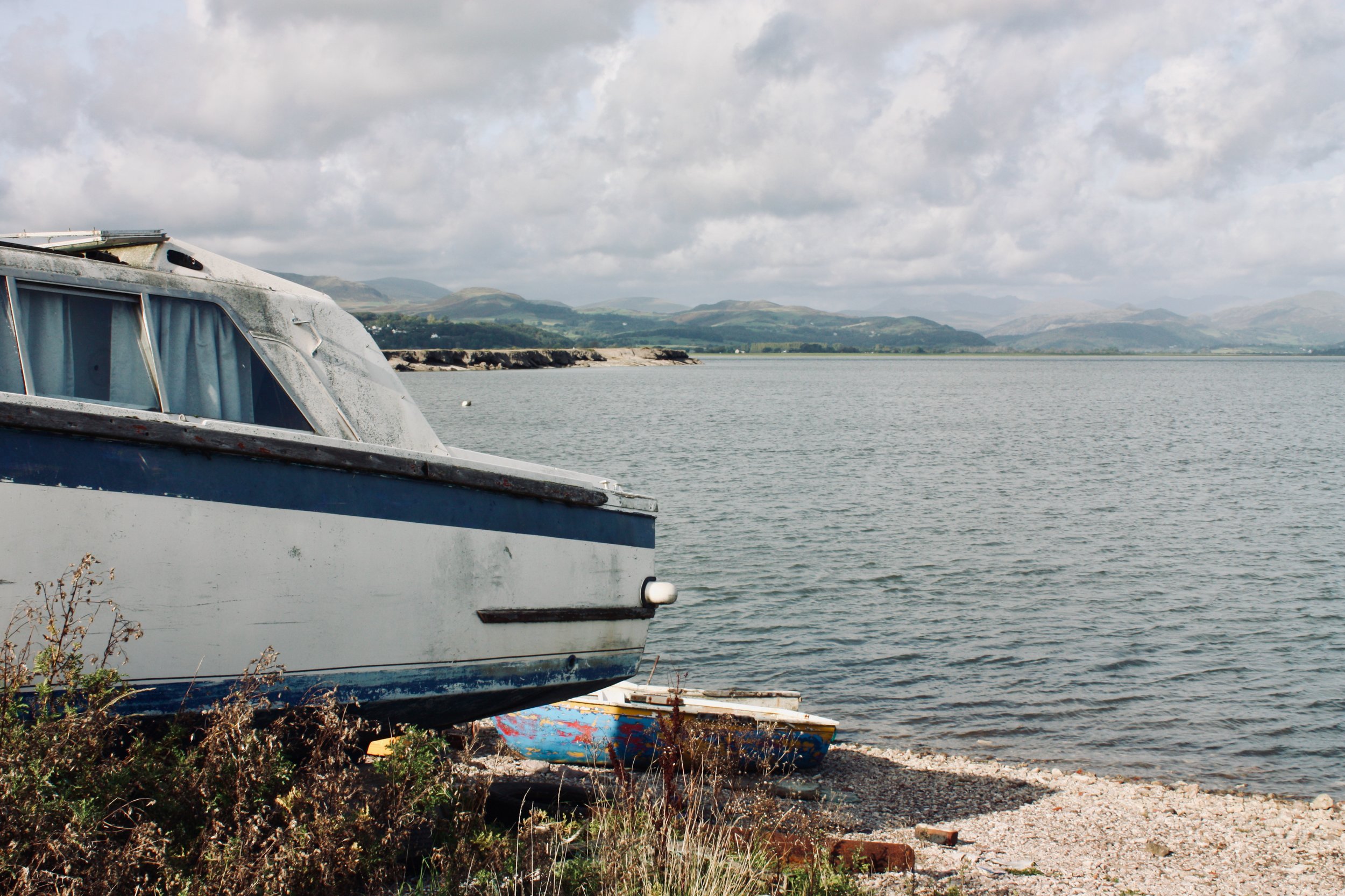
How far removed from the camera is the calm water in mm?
12438

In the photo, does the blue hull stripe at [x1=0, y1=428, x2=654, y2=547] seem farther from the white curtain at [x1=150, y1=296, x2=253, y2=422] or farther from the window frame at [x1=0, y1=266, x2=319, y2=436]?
the white curtain at [x1=150, y1=296, x2=253, y2=422]

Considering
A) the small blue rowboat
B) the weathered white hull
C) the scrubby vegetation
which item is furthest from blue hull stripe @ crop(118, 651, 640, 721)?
the small blue rowboat

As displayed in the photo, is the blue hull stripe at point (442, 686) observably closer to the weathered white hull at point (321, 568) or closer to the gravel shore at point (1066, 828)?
the weathered white hull at point (321, 568)

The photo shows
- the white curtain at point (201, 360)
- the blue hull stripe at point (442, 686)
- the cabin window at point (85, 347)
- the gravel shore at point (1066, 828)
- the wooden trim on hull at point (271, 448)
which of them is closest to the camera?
the wooden trim on hull at point (271, 448)

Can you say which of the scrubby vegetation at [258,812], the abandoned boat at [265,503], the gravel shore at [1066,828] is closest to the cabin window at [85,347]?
the abandoned boat at [265,503]

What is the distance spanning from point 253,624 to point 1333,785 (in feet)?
38.3

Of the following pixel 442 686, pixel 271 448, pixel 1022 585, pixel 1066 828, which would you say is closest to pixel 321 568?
pixel 271 448

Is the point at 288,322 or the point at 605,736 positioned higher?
the point at 288,322

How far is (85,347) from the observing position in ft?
17.7

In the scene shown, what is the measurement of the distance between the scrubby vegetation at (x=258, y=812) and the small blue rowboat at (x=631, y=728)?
142 inches

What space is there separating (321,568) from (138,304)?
1927 mm

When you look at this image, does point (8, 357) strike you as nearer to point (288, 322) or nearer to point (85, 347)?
point (85, 347)

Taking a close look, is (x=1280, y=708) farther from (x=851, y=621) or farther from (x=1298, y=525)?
(x=1298, y=525)

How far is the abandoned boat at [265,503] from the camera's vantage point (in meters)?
5.00
